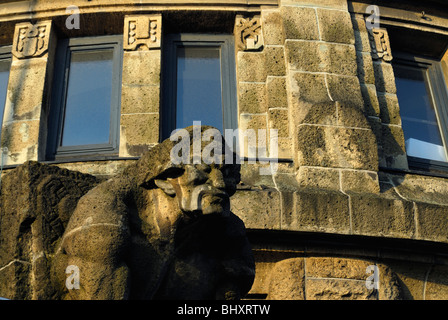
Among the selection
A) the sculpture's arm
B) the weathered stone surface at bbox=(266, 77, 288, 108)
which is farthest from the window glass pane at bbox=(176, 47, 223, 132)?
the sculpture's arm

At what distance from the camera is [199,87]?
9.38 metres

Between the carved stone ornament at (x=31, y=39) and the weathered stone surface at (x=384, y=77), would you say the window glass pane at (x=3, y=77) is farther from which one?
the weathered stone surface at (x=384, y=77)

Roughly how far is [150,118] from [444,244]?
3451mm

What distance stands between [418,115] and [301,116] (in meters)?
2.37

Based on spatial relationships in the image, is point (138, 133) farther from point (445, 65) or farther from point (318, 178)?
point (445, 65)

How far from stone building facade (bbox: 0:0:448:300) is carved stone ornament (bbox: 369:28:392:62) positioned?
16mm

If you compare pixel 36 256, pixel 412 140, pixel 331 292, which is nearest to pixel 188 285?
pixel 36 256

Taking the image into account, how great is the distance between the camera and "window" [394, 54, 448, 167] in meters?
9.55

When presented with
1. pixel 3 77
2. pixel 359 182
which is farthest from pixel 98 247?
pixel 3 77

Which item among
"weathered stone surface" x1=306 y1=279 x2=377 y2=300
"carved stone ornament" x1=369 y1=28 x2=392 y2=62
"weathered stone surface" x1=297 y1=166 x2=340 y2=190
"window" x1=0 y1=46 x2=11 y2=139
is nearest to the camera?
"weathered stone surface" x1=306 y1=279 x2=377 y2=300

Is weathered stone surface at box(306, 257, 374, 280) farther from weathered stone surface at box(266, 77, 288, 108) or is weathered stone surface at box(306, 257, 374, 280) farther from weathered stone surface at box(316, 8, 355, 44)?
weathered stone surface at box(316, 8, 355, 44)

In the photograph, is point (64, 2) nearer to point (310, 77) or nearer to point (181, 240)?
point (310, 77)

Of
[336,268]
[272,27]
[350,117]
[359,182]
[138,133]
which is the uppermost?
[272,27]

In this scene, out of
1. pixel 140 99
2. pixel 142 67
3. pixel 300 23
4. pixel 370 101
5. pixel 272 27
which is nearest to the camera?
pixel 140 99
